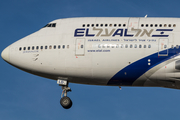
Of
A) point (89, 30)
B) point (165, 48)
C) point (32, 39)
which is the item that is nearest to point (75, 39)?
point (89, 30)

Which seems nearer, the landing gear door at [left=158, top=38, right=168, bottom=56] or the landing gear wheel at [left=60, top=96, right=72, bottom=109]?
the landing gear door at [left=158, top=38, right=168, bottom=56]

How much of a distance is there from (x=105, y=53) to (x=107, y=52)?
26cm

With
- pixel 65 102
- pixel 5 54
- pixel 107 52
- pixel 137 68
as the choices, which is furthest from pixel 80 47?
pixel 5 54

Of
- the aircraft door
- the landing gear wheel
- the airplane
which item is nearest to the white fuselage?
→ the airplane

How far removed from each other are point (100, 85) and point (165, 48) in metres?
9.42

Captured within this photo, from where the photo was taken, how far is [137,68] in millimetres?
55500

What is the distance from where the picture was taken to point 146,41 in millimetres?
55781

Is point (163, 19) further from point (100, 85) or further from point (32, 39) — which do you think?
point (32, 39)

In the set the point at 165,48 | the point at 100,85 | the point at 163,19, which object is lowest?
the point at 100,85

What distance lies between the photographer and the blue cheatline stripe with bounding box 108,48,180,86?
54.9m

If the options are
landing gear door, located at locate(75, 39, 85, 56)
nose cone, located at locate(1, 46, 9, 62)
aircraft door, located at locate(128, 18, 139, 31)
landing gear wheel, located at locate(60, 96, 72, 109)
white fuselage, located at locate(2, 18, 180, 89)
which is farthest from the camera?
nose cone, located at locate(1, 46, 9, 62)

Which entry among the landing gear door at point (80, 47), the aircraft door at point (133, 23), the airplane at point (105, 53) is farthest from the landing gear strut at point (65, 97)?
the aircraft door at point (133, 23)

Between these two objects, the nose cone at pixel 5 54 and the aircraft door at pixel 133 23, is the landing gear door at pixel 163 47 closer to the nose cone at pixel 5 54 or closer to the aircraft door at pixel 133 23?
the aircraft door at pixel 133 23

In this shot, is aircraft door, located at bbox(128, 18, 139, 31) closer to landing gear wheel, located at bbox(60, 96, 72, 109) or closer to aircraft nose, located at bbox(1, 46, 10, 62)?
landing gear wheel, located at bbox(60, 96, 72, 109)
